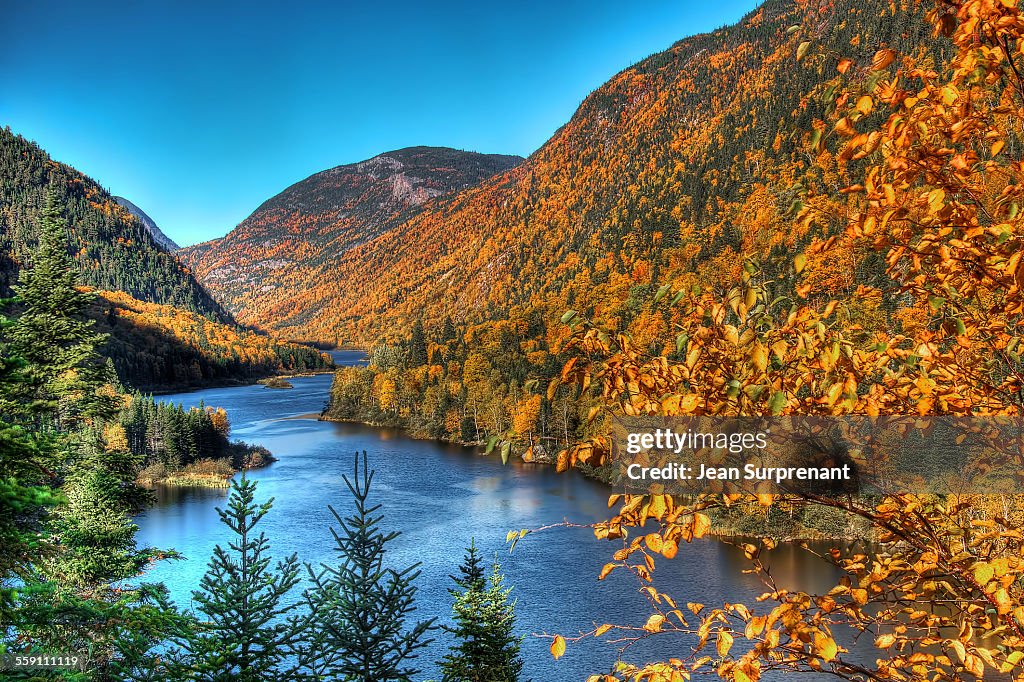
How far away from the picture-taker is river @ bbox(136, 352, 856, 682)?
26203 mm

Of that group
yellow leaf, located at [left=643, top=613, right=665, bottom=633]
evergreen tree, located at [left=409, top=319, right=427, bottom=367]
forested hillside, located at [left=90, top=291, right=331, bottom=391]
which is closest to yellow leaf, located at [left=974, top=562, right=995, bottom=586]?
yellow leaf, located at [left=643, top=613, right=665, bottom=633]

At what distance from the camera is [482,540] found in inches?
1433

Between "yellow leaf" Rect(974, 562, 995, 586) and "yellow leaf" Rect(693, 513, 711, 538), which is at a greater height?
"yellow leaf" Rect(693, 513, 711, 538)

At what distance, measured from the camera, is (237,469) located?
2328 inches

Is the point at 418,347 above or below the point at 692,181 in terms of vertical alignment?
below

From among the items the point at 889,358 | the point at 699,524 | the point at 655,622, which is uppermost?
the point at 889,358

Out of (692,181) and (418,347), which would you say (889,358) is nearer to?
(418,347)

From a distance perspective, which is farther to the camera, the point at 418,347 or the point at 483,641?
the point at 418,347

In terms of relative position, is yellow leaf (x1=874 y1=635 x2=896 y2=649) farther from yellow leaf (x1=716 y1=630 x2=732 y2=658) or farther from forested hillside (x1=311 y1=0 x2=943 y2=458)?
forested hillside (x1=311 y1=0 x2=943 y2=458)

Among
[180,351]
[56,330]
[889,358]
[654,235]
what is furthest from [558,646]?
[180,351]

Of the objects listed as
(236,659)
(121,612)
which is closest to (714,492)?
(236,659)

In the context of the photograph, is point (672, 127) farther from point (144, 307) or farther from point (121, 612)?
point (121, 612)

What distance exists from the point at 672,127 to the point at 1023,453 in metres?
176

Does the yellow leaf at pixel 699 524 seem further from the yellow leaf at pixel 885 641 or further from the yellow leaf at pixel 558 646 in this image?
the yellow leaf at pixel 885 641
